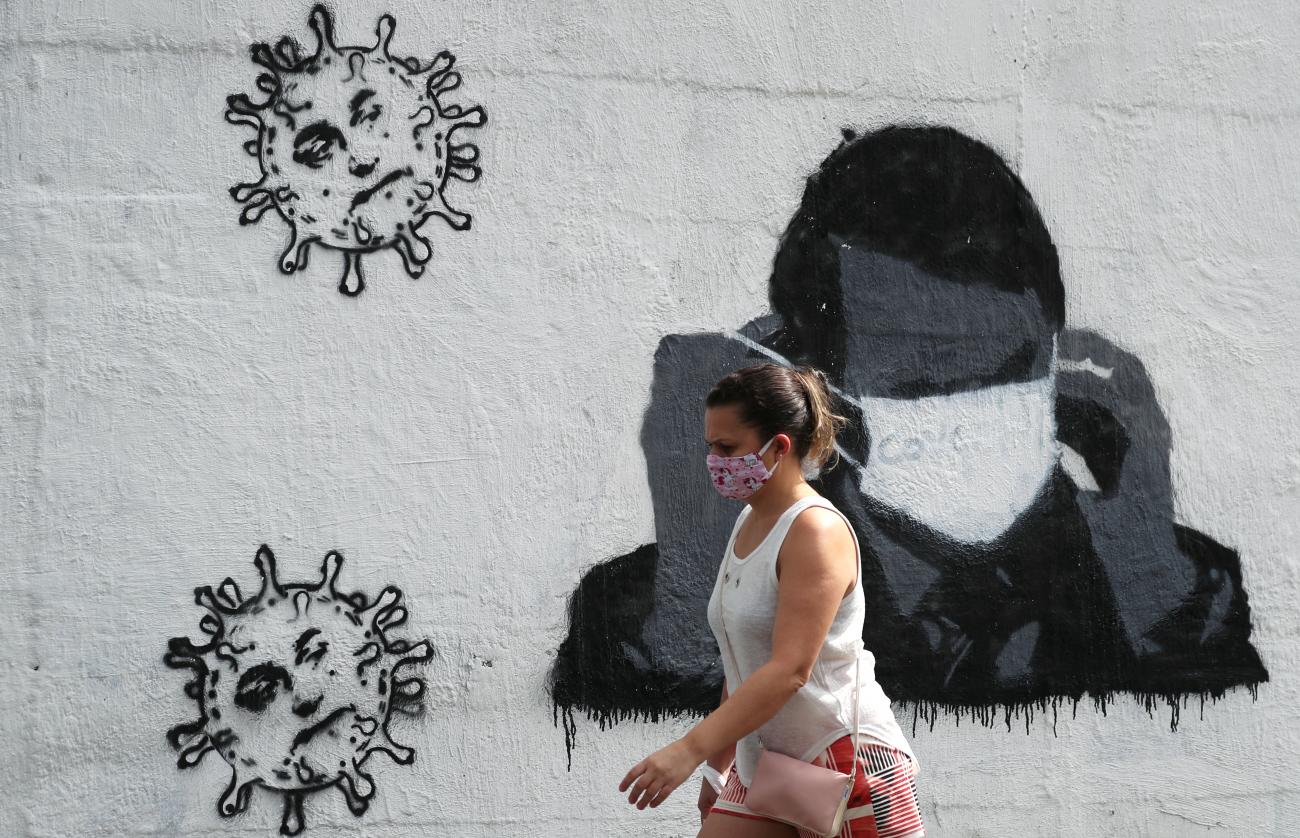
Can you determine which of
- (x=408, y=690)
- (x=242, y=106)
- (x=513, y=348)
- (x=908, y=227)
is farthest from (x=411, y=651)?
(x=908, y=227)

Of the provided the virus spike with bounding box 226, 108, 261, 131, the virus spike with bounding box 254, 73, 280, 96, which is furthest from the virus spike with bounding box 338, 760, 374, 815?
the virus spike with bounding box 254, 73, 280, 96

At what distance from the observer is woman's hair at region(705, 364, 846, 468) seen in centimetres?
248

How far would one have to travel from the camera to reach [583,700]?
3.54 metres

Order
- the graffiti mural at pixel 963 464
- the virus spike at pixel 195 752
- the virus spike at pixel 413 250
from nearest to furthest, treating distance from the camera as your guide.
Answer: the virus spike at pixel 195 752, the virus spike at pixel 413 250, the graffiti mural at pixel 963 464

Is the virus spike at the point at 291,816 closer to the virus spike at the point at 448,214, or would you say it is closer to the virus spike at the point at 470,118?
the virus spike at the point at 448,214

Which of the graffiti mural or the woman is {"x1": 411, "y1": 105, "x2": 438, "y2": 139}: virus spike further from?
the woman

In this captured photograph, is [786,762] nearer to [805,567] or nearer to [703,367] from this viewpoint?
[805,567]

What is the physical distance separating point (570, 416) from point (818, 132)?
115 cm

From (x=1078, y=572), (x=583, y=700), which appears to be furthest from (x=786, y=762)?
Result: (x=1078, y=572)

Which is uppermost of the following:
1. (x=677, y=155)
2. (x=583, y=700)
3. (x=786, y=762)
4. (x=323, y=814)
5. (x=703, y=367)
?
(x=677, y=155)

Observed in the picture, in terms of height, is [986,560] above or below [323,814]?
above

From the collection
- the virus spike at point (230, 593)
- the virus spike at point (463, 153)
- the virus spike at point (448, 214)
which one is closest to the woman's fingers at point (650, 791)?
the virus spike at point (230, 593)

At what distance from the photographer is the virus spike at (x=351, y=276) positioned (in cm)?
348

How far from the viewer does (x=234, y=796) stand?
3330mm
